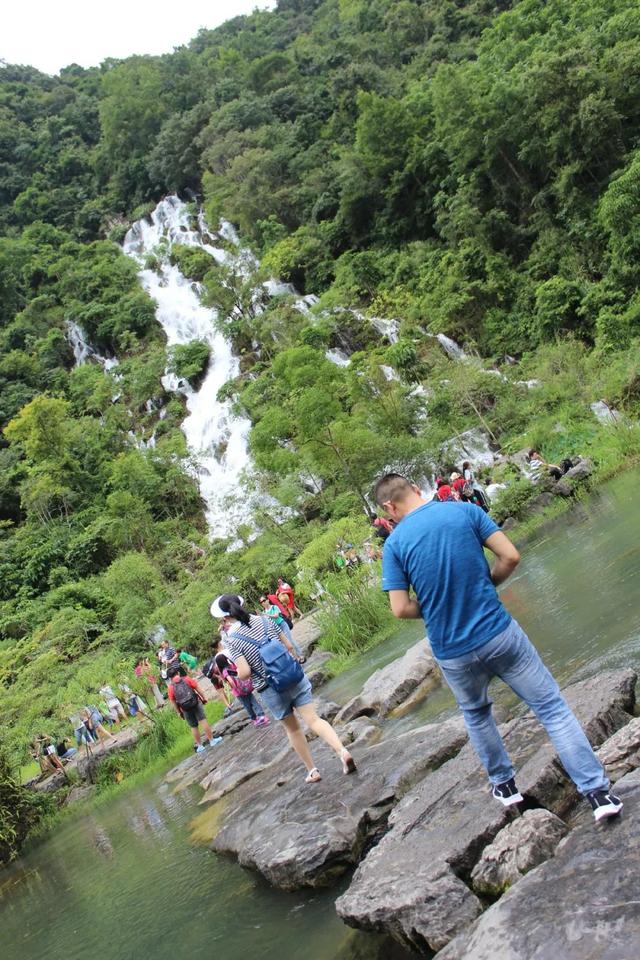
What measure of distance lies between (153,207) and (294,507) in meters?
43.9

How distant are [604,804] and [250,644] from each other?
2.87 meters

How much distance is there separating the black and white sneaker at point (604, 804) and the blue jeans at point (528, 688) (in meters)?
0.03

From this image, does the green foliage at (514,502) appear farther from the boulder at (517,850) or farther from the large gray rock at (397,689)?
the boulder at (517,850)

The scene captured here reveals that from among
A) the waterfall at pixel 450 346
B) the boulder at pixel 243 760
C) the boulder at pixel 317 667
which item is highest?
the waterfall at pixel 450 346

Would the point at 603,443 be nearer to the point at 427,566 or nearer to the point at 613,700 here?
the point at 613,700

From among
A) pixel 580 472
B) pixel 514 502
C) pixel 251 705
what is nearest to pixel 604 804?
pixel 251 705

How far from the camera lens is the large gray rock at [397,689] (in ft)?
21.4

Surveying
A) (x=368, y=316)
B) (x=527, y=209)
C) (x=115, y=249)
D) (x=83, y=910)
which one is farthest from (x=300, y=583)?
(x=115, y=249)

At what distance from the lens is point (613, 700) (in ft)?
11.8

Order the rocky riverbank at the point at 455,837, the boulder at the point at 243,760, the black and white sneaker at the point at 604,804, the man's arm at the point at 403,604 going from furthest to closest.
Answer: the boulder at the point at 243,760, the man's arm at the point at 403,604, the black and white sneaker at the point at 604,804, the rocky riverbank at the point at 455,837

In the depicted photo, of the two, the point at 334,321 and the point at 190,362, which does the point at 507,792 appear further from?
the point at 190,362

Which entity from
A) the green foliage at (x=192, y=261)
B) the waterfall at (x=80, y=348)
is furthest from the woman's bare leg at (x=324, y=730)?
the waterfall at (x=80, y=348)

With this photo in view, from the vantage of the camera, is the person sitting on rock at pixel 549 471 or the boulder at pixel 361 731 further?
the person sitting on rock at pixel 549 471

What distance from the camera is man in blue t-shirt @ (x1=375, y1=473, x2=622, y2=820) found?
2.79 metres
